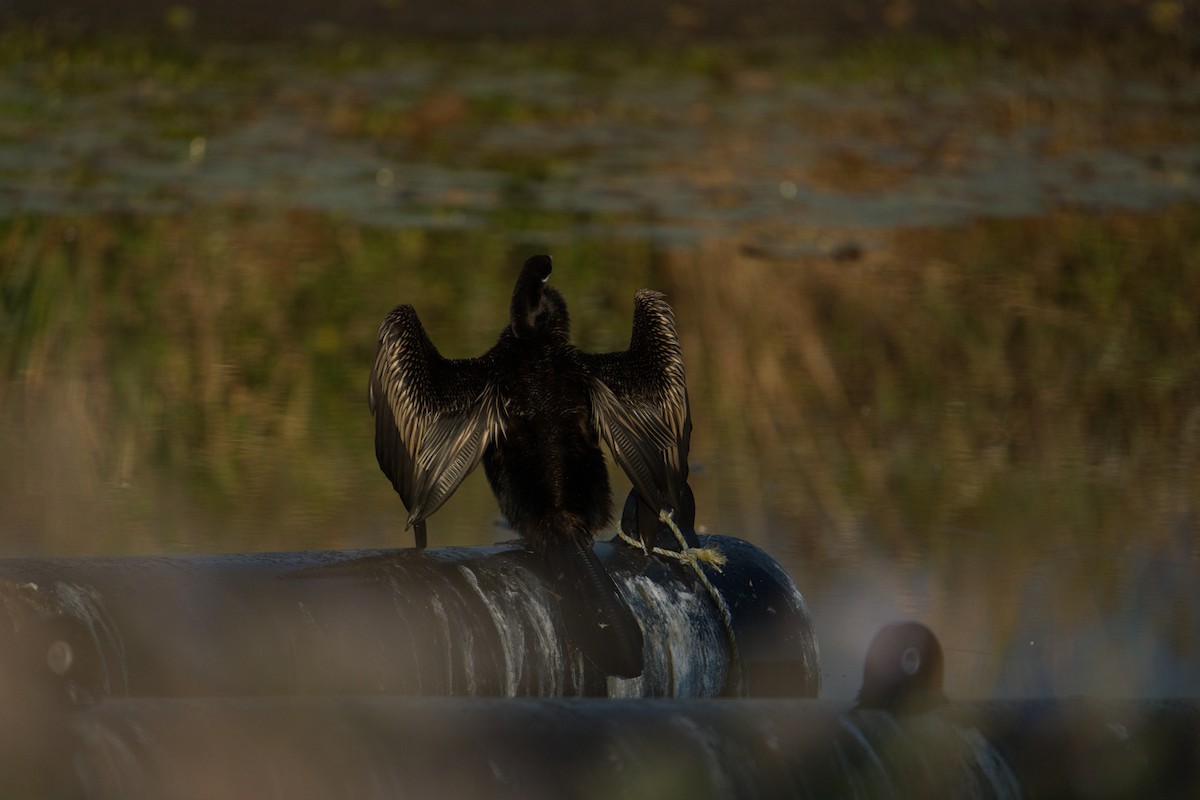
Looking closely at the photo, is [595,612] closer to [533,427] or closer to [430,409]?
[533,427]

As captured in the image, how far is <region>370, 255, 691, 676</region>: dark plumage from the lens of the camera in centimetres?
467

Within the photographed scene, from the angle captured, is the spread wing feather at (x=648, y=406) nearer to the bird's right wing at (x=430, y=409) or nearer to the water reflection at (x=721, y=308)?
the bird's right wing at (x=430, y=409)

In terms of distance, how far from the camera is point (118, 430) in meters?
7.62

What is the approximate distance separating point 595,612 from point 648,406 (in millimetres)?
573

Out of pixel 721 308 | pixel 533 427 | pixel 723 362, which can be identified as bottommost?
pixel 533 427

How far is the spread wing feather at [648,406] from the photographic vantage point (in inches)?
188

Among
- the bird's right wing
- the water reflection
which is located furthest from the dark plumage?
the water reflection

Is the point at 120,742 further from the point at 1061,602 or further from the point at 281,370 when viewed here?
the point at 281,370

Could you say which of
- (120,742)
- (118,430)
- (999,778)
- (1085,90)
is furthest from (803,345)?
(1085,90)

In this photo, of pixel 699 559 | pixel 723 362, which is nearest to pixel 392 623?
pixel 699 559

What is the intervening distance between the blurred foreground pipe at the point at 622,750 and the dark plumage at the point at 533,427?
930 mm

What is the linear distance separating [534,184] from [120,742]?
997cm

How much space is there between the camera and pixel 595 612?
448 cm

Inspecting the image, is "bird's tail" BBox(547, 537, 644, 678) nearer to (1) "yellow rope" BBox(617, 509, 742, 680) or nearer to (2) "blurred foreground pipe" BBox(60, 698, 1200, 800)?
(1) "yellow rope" BBox(617, 509, 742, 680)
